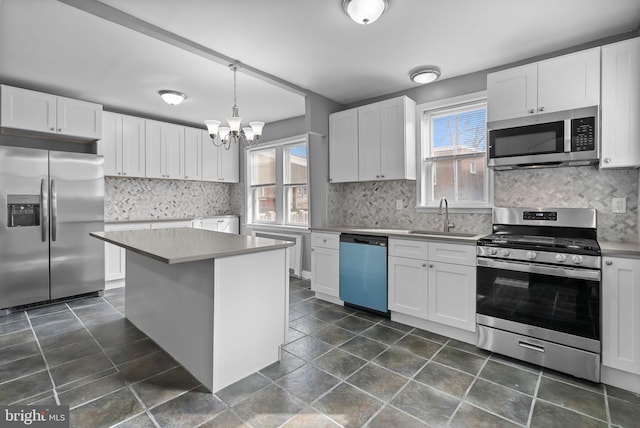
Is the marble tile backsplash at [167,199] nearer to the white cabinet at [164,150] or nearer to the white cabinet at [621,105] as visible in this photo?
the white cabinet at [164,150]

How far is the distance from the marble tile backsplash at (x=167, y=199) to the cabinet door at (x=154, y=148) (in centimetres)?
36

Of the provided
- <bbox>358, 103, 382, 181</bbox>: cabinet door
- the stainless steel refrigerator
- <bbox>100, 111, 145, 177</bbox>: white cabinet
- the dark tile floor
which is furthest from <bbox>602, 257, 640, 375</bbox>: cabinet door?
<bbox>100, 111, 145, 177</bbox>: white cabinet

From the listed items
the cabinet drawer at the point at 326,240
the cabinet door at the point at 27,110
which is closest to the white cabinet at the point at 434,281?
the cabinet drawer at the point at 326,240

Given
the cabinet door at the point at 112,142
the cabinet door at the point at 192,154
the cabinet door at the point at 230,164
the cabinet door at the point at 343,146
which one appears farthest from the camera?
the cabinet door at the point at 230,164

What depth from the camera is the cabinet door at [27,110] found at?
3412 mm

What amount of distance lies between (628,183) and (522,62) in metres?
1.39

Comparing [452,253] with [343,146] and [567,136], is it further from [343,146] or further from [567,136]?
[343,146]

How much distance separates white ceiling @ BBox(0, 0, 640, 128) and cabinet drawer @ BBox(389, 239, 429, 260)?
68.4 inches

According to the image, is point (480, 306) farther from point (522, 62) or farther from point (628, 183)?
point (522, 62)

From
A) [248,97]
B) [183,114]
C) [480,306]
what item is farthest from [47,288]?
[480,306]

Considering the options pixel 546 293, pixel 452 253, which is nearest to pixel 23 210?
pixel 452 253

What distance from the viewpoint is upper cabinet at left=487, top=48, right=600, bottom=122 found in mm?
2428

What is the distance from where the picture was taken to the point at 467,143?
134 inches

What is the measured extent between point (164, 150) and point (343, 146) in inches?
116
